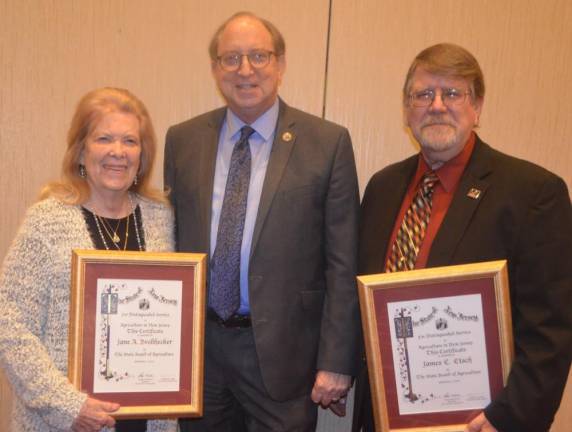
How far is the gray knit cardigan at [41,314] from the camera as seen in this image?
1860 mm

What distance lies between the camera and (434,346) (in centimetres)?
186

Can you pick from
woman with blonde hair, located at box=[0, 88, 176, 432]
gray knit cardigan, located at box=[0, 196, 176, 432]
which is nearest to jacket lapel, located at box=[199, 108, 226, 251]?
woman with blonde hair, located at box=[0, 88, 176, 432]

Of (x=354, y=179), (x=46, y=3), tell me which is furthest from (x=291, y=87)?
(x=46, y=3)

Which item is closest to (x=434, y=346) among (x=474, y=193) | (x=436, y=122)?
(x=474, y=193)

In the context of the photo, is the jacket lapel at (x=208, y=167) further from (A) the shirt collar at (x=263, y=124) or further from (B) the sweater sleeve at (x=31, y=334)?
(B) the sweater sleeve at (x=31, y=334)

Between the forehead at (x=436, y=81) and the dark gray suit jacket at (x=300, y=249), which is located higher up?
the forehead at (x=436, y=81)

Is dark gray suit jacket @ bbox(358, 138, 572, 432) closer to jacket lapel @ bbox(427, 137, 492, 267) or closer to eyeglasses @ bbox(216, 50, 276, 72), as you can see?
jacket lapel @ bbox(427, 137, 492, 267)

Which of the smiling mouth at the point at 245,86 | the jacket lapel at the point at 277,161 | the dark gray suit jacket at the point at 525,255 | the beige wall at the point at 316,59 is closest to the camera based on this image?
the dark gray suit jacket at the point at 525,255

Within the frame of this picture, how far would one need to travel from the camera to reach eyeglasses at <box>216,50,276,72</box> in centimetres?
231

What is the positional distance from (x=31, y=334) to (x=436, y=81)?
64.2 inches

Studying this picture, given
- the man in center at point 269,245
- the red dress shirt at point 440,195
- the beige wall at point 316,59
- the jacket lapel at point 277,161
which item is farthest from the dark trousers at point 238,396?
the beige wall at point 316,59

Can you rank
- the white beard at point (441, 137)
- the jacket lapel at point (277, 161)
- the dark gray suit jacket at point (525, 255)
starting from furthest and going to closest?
1. the jacket lapel at point (277, 161)
2. the white beard at point (441, 137)
3. the dark gray suit jacket at point (525, 255)

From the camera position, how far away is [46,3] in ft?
9.68

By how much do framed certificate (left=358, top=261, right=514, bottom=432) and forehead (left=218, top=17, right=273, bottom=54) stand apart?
1.04 meters
